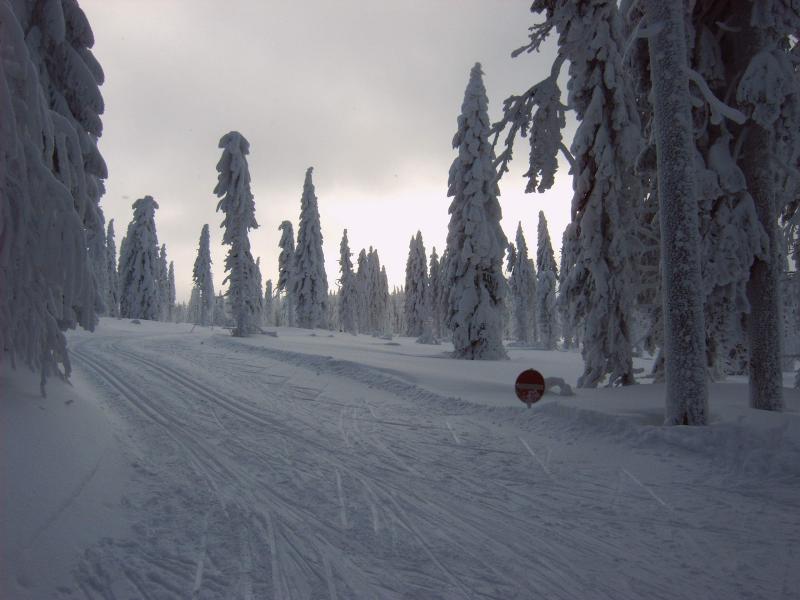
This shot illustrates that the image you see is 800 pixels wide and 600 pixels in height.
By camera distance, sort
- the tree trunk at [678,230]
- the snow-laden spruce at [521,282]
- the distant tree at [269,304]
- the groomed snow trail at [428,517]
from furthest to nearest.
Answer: the distant tree at [269,304]
the snow-laden spruce at [521,282]
the tree trunk at [678,230]
the groomed snow trail at [428,517]

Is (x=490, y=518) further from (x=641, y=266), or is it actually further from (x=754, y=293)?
(x=641, y=266)

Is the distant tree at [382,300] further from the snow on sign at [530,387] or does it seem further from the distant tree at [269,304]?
the snow on sign at [530,387]

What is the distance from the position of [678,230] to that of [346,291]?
55515 millimetres

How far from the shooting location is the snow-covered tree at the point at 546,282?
48.0 meters

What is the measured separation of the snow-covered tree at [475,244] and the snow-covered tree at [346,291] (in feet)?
131

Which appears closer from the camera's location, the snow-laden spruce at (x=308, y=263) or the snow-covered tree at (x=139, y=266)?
the snow-laden spruce at (x=308, y=263)

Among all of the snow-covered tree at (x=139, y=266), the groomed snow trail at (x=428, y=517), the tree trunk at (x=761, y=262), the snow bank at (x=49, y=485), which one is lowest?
the groomed snow trail at (x=428, y=517)

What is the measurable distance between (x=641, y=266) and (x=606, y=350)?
85.7 inches

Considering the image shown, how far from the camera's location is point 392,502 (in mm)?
4086

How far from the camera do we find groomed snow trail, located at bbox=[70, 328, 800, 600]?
2832mm

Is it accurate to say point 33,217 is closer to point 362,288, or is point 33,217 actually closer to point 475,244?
point 475,244

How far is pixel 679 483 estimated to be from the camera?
455 cm

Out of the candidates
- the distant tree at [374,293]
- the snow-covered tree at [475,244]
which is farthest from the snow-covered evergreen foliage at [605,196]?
the distant tree at [374,293]

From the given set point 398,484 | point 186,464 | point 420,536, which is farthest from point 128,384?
point 420,536
